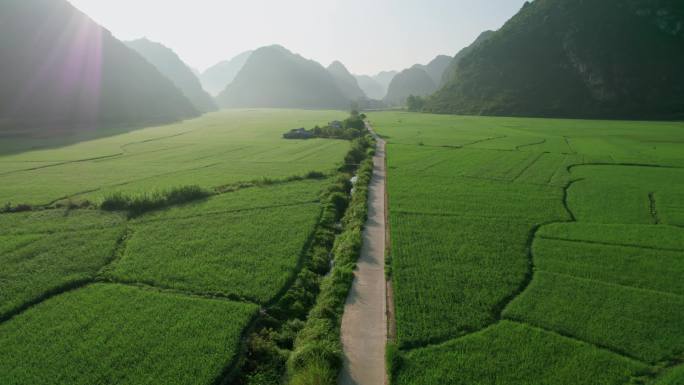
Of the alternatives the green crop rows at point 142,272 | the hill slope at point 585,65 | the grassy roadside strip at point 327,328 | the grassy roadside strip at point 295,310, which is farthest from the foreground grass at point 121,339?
the hill slope at point 585,65

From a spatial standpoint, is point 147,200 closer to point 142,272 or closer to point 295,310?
point 142,272

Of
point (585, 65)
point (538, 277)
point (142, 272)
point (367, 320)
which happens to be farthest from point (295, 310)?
point (585, 65)

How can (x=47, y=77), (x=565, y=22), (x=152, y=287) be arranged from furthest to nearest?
(x=565, y=22)
(x=47, y=77)
(x=152, y=287)

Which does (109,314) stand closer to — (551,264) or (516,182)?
(551,264)

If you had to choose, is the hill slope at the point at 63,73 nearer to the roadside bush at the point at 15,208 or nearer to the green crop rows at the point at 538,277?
the roadside bush at the point at 15,208

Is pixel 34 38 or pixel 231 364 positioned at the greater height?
pixel 34 38

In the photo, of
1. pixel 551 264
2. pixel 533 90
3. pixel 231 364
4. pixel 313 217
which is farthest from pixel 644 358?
pixel 533 90
